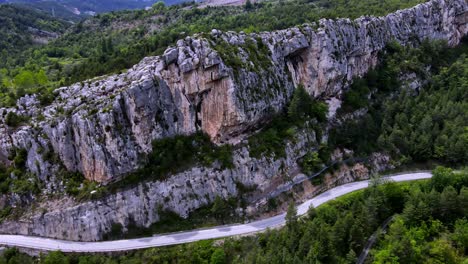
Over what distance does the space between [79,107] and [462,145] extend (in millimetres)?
66426

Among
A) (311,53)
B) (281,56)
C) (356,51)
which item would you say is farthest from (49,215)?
(356,51)

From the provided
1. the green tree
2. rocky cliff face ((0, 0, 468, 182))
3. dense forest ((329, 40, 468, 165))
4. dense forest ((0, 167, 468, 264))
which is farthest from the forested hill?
dense forest ((329, 40, 468, 165))

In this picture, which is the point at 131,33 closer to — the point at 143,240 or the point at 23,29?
the point at 23,29

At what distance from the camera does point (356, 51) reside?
79500mm

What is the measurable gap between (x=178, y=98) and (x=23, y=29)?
120 metres

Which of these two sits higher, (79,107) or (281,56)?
(281,56)

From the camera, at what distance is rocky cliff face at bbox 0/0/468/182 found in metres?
53.0

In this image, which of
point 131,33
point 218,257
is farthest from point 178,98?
point 131,33

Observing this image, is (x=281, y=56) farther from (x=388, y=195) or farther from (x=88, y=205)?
(x=88, y=205)

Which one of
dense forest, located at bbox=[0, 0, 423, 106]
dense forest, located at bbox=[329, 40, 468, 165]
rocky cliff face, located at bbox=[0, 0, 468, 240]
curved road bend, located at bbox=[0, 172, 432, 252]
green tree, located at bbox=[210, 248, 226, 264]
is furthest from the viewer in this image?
dense forest, located at bbox=[0, 0, 423, 106]

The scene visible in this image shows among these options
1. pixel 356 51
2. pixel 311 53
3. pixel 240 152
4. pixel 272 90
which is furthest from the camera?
pixel 356 51

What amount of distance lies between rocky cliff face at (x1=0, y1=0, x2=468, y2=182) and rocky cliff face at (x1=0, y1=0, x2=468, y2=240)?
0.53 ft

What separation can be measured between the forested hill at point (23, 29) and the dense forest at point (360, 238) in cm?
9332

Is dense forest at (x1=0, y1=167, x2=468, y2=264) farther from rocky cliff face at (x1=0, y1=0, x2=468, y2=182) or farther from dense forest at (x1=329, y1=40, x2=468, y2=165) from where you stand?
rocky cliff face at (x1=0, y1=0, x2=468, y2=182)
